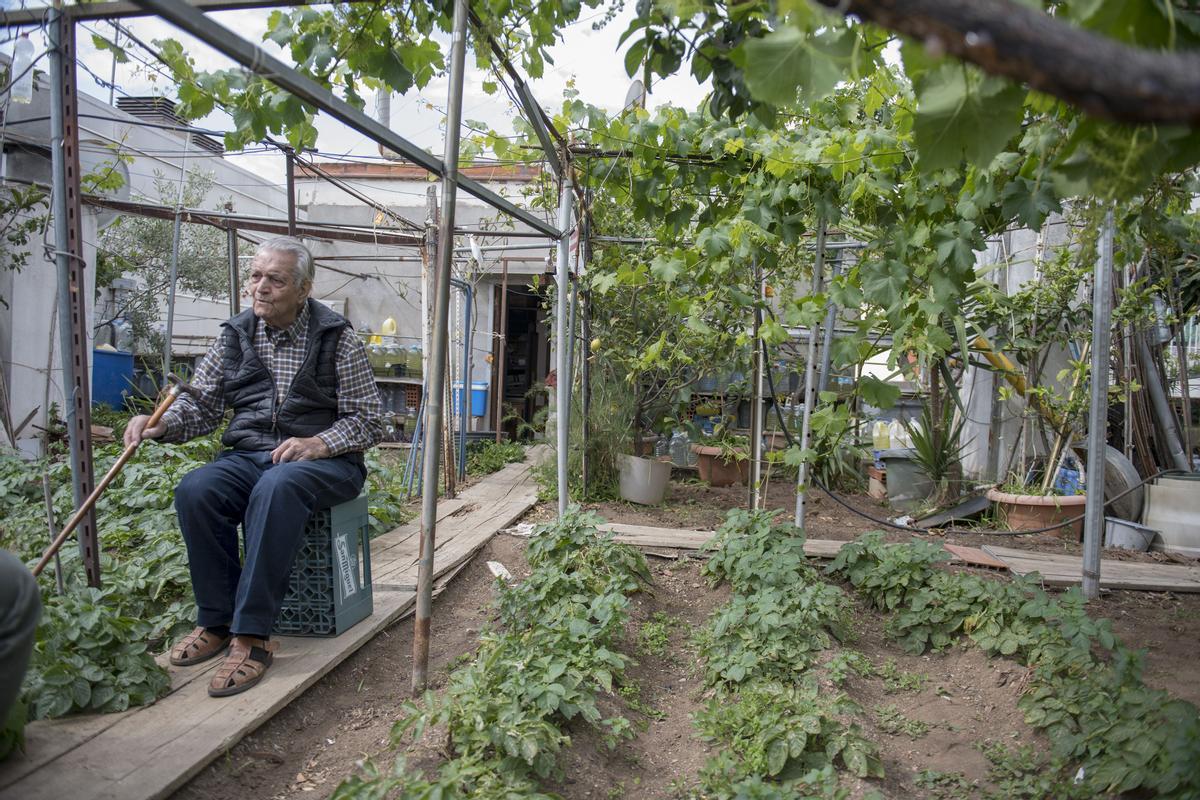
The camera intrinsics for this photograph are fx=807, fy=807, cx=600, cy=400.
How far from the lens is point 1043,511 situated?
573cm

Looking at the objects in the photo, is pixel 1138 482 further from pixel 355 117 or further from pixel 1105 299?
pixel 355 117

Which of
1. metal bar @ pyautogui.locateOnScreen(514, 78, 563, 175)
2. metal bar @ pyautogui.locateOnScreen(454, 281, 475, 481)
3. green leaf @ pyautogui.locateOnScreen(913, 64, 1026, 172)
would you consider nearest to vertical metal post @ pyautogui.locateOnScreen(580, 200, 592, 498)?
metal bar @ pyautogui.locateOnScreen(454, 281, 475, 481)

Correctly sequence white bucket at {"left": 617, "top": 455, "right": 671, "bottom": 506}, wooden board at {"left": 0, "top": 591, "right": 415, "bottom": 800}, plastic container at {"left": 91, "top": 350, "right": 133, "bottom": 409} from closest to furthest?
wooden board at {"left": 0, "top": 591, "right": 415, "bottom": 800}, white bucket at {"left": 617, "top": 455, "right": 671, "bottom": 506}, plastic container at {"left": 91, "top": 350, "right": 133, "bottom": 409}

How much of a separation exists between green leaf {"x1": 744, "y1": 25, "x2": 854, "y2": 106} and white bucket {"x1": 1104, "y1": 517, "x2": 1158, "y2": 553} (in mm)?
5331

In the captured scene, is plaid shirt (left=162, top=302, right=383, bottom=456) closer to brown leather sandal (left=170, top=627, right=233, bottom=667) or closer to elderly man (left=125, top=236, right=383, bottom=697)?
elderly man (left=125, top=236, right=383, bottom=697)

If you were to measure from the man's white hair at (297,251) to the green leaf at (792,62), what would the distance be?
2087mm

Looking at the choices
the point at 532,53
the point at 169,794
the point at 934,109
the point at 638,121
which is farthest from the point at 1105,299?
the point at 169,794

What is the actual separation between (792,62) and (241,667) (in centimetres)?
229

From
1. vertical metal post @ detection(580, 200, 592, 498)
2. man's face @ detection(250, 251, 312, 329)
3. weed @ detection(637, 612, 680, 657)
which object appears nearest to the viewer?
man's face @ detection(250, 251, 312, 329)

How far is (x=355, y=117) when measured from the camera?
7.18 feet

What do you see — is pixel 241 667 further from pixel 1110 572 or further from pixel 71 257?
pixel 1110 572

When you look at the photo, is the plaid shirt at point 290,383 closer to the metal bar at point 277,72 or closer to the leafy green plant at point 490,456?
the metal bar at point 277,72

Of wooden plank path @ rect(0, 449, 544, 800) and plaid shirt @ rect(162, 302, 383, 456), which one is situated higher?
plaid shirt @ rect(162, 302, 383, 456)

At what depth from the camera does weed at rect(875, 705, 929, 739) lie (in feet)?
8.68
